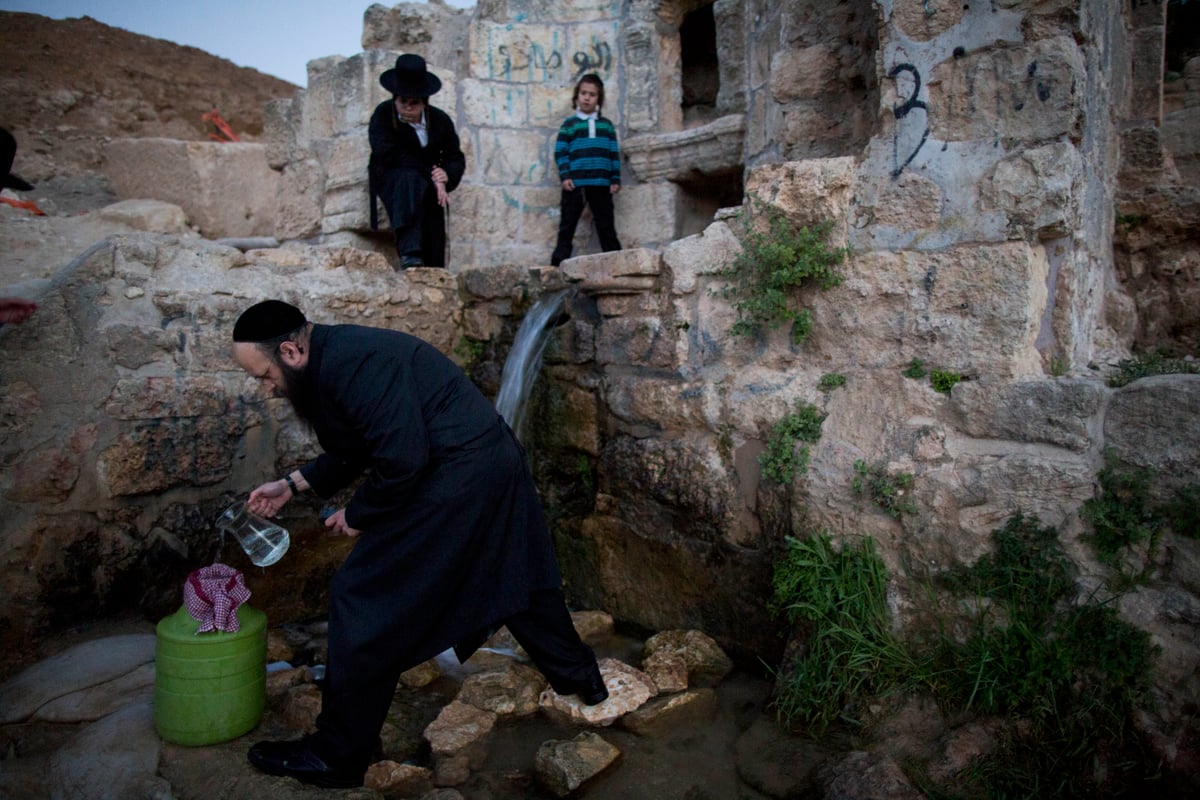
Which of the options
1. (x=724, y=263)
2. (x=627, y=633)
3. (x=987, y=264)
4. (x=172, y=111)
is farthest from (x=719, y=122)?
(x=172, y=111)

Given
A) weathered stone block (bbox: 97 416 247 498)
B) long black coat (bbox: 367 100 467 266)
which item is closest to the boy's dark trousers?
long black coat (bbox: 367 100 467 266)

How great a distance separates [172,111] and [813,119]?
799 cm

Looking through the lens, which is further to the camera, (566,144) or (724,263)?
(566,144)

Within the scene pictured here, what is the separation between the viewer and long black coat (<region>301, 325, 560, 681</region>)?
216 centimetres

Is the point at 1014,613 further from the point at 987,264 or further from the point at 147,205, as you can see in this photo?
the point at 147,205

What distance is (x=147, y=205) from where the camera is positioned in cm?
614

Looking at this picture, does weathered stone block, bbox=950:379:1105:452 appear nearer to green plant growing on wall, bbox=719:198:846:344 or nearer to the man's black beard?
green plant growing on wall, bbox=719:198:846:344

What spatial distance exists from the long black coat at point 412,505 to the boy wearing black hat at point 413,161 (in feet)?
8.08

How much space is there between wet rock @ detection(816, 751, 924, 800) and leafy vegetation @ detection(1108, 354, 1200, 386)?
1327 mm

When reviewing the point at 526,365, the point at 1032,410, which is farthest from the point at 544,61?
the point at 1032,410

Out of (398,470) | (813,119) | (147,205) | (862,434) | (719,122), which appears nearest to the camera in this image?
(398,470)

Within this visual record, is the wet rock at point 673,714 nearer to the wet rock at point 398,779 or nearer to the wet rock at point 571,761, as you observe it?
the wet rock at point 571,761

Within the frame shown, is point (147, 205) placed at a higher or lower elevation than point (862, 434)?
higher

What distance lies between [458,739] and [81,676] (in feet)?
4.32
